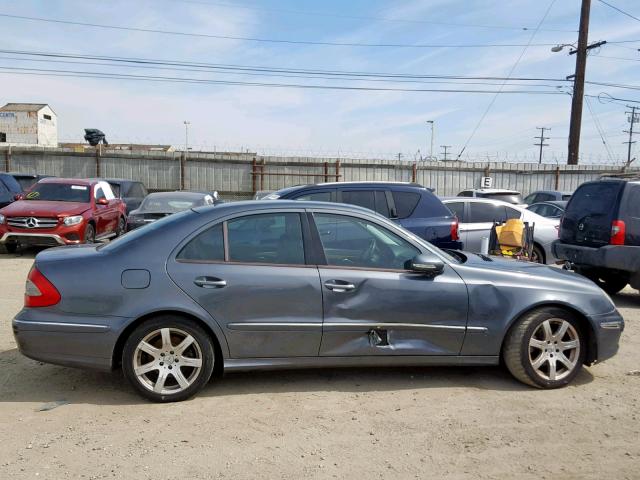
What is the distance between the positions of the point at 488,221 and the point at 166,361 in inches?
287


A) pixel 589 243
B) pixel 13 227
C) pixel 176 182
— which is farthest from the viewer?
pixel 176 182

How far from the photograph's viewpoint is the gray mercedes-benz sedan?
3932 mm

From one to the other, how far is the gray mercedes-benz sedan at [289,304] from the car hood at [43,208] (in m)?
7.11

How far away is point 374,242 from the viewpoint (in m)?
4.35

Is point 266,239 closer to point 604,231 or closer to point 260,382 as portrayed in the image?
point 260,382

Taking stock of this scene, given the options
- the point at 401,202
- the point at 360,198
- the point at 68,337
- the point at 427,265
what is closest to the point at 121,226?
the point at 360,198

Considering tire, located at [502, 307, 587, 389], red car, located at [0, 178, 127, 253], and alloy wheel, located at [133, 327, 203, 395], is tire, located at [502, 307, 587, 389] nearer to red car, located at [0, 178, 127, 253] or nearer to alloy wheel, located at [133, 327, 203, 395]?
alloy wheel, located at [133, 327, 203, 395]

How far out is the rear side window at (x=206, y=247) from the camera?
4.07 m

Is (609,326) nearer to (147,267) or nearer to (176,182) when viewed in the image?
(147,267)

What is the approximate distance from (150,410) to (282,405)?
947 millimetres

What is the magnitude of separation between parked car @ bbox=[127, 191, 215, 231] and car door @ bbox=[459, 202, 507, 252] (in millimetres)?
5110

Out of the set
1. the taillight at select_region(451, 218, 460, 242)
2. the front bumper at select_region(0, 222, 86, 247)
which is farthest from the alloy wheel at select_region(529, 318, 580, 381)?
the front bumper at select_region(0, 222, 86, 247)

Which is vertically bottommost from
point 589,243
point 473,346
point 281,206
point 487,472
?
point 487,472

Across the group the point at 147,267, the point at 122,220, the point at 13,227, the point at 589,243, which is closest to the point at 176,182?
the point at 122,220
